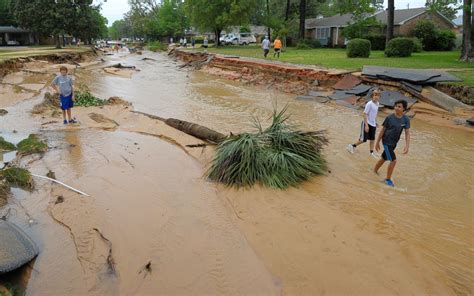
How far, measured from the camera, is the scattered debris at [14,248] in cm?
423

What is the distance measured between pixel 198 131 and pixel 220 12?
126 ft

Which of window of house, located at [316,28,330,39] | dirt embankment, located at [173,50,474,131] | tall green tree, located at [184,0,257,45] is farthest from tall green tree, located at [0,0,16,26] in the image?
window of house, located at [316,28,330,39]

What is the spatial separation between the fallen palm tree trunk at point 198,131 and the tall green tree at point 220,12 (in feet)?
117

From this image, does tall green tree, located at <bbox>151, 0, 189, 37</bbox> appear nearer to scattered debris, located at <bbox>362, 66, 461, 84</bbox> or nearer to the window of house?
the window of house

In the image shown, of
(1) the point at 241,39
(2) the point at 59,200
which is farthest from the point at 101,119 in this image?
(1) the point at 241,39

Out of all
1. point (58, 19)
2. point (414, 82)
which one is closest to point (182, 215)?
point (414, 82)

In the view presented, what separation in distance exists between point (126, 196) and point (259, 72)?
18.4 m

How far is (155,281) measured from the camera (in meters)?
4.26

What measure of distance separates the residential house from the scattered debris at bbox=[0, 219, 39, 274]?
61.9 m

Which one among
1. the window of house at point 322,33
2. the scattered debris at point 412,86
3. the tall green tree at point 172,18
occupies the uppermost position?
the tall green tree at point 172,18

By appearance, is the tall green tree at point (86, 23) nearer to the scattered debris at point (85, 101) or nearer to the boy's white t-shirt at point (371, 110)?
the scattered debris at point (85, 101)

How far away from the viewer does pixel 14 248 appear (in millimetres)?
4500

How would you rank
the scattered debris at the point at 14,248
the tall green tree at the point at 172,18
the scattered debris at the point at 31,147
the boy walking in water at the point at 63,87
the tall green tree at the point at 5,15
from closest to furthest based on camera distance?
the scattered debris at the point at 14,248, the scattered debris at the point at 31,147, the boy walking in water at the point at 63,87, the tall green tree at the point at 5,15, the tall green tree at the point at 172,18

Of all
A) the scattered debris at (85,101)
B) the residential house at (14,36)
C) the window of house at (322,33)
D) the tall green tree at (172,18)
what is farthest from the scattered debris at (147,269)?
the tall green tree at (172,18)
